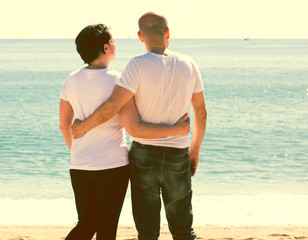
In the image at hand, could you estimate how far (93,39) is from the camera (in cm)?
290

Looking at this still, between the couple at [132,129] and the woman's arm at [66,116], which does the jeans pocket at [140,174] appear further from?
the woman's arm at [66,116]

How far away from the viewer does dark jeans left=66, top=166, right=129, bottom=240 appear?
2883 mm

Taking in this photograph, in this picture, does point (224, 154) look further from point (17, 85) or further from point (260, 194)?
point (17, 85)

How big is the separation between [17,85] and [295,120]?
24.9 m

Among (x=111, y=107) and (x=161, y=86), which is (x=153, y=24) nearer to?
(x=161, y=86)

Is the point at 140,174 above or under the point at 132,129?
under

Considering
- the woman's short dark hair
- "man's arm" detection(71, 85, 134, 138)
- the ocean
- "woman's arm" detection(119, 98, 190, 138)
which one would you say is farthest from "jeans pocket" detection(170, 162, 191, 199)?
the ocean

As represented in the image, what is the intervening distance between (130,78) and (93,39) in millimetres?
333

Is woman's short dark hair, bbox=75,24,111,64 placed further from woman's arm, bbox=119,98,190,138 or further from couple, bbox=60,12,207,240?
woman's arm, bbox=119,98,190,138

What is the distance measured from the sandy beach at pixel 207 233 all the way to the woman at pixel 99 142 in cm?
247

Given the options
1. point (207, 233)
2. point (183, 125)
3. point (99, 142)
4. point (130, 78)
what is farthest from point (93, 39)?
point (207, 233)

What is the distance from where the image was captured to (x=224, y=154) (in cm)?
1468

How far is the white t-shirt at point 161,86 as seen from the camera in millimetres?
2830

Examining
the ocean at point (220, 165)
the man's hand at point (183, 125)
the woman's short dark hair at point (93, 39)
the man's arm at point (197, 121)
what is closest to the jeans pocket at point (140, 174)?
the man's hand at point (183, 125)
